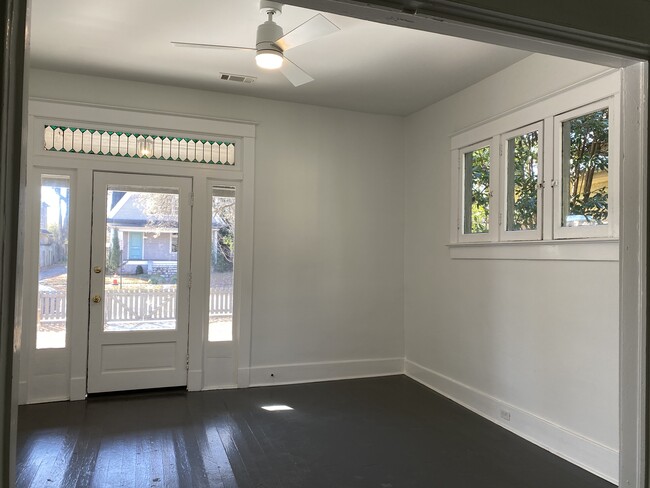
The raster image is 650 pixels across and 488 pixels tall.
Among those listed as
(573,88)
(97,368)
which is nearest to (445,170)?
(573,88)

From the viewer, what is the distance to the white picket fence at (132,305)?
411cm

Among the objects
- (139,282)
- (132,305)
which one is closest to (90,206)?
(139,282)

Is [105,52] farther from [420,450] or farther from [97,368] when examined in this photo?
[420,450]

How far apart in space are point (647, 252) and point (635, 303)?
0.17 metres

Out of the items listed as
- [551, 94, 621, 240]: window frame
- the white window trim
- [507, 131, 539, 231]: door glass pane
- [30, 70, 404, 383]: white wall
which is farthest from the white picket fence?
[551, 94, 621, 240]: window frame

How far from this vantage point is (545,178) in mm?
3373

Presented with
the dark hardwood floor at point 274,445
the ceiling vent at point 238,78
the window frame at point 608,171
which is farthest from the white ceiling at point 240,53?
the dark hardwood floor at point 274,445

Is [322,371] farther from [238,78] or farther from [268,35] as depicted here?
[268,35]

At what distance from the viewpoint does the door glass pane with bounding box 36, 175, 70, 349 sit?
160 inches

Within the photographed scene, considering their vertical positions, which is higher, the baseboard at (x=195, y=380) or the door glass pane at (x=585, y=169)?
the door glass pane at (x=585, y=169)

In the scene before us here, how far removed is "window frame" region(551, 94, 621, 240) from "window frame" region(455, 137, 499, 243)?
0.59 m

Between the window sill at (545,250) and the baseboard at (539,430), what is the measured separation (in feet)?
3.90

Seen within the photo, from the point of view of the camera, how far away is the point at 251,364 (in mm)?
4594

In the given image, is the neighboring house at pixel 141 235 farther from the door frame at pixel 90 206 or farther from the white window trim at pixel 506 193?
the white window trim at pixel 506 193
